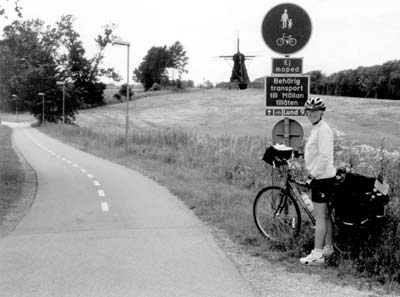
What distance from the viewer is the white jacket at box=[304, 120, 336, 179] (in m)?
6.23

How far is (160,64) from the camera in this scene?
411 feet

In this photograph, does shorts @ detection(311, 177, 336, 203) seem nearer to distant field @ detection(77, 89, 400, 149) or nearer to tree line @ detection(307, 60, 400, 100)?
distant field @ detection(77, 89, 400, 149)

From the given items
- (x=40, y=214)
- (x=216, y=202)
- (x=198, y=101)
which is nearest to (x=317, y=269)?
(x=216, y=202)

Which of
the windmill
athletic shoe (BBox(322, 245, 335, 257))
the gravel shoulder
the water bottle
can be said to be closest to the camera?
the gravel shoulder

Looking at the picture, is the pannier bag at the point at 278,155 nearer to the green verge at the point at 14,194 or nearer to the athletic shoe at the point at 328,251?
the athletic shoe at the point at 328,251

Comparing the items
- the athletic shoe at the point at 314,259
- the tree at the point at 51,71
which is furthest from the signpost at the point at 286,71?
the tree at the point at 51,71

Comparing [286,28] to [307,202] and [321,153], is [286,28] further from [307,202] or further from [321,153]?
[307,202]

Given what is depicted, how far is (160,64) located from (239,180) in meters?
114

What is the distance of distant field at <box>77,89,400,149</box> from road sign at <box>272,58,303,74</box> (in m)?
31.5

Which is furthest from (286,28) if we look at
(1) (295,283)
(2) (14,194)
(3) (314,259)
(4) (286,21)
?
(2) (14,194)

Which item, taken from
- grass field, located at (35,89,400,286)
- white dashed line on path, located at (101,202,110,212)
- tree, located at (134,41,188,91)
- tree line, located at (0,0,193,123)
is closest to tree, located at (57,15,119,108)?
tree line, located at (0,0,193,123)

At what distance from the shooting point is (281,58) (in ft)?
26.0

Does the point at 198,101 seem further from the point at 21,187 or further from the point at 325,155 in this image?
the point at 325,155

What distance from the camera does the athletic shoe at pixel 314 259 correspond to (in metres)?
6.14
